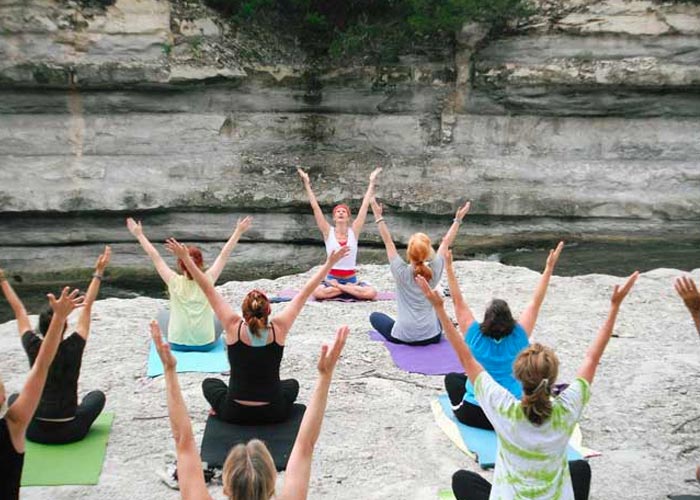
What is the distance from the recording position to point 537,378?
3.72 m

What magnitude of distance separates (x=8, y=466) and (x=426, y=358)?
4901mm

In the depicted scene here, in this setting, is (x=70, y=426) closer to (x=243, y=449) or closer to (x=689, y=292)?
(x=243, y=449)

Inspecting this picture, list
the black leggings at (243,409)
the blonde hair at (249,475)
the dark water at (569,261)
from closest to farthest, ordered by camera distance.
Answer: the blonde hair at (249,475) → the black leggings at (243,409) → the dark water at (569,261)

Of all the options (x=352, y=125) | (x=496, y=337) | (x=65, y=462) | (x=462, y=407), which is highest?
(x=352, y=125)

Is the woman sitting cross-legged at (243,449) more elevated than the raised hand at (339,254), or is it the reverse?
the raised hand at (339,254)

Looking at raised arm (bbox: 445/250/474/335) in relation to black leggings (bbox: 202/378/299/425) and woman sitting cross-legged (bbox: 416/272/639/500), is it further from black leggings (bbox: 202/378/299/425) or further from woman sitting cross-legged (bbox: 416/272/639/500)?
woman sitting cross-legged (bbox: 416/272/639/500)

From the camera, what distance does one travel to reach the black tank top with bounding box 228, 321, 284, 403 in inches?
222

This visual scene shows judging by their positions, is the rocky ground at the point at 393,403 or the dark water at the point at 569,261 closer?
the rocky ground at the point at 393,403

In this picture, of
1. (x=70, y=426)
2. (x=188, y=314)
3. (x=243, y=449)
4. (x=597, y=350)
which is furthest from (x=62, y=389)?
(x=597, y=350)

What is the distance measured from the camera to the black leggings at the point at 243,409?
5.81 meters

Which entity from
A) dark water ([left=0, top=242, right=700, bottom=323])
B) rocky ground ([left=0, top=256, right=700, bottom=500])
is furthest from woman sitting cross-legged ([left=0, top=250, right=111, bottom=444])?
dark water ([left=0, top=242, right=700, bottom=323])

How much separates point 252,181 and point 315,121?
1.94m

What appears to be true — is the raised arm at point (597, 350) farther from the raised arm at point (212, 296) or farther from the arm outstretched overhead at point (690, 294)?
the raised arm at point (212, 296)

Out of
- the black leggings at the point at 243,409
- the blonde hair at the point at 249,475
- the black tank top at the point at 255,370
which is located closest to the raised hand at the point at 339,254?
the black tank top at the point at 255,370
